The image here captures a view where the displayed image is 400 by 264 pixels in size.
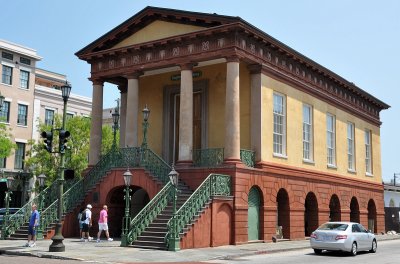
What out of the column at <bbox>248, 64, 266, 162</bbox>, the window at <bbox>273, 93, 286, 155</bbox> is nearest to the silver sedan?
the column at <bbox>248, 64, 266, 162</bbox>

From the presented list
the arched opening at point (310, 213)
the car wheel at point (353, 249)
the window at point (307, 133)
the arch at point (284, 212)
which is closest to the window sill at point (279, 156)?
the arch at point (284, 212)

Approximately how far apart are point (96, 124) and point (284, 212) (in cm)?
1117

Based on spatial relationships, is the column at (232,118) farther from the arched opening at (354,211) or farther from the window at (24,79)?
the window at (24,79)

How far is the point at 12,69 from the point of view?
158 ft

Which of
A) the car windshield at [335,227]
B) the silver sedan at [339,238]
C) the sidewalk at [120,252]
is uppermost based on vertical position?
the car windshield at [335,227]

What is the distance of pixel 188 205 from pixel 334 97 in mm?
16428

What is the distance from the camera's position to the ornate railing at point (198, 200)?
19328mm

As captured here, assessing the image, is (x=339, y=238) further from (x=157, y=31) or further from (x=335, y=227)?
(x=157, y=31)

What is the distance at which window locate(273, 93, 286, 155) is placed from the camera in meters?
26.9

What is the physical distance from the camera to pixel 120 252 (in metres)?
18.3

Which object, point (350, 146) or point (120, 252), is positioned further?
point (350, 146)

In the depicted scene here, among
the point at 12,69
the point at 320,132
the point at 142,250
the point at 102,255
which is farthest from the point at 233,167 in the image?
the point at 12,69

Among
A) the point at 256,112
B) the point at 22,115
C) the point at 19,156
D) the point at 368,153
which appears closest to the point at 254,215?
the point at 256,112

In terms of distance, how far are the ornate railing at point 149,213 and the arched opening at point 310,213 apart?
431 inches
